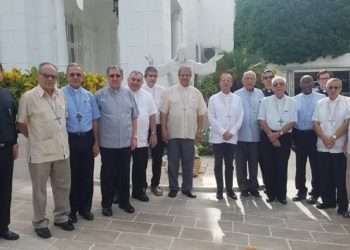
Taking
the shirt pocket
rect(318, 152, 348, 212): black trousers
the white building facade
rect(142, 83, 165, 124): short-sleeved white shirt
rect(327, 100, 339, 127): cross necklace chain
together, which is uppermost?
the white building facade

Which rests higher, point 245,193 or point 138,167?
point 138,167

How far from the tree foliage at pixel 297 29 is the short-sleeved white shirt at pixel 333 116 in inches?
671

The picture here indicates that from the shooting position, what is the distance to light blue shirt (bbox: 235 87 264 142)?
5.40m

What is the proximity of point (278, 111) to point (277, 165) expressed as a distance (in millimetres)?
716

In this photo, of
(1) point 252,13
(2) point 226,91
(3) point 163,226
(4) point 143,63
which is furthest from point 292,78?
(3) point 163,226

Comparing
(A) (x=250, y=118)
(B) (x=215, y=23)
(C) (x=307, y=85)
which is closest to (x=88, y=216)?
(A) (x=250, y=118)

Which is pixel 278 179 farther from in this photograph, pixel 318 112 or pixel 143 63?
pixel 143 63

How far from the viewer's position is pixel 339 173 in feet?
16.0

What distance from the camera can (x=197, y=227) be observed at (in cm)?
440

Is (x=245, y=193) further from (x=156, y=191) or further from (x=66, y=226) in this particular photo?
(x=66, y=226)

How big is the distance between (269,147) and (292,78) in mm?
17990

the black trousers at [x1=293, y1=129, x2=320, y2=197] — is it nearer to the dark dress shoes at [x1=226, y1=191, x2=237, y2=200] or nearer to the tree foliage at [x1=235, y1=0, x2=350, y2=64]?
the dark dress shoes at [x1=226, y1=191, x2=237, y2=200]

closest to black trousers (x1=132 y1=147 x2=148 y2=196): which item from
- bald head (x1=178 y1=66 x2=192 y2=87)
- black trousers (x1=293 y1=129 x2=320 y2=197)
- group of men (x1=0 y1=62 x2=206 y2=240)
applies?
group of men (x1=0 y1=62 x2=206 y2=240)

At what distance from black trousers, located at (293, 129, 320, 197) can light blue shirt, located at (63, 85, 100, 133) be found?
9.18 feet
